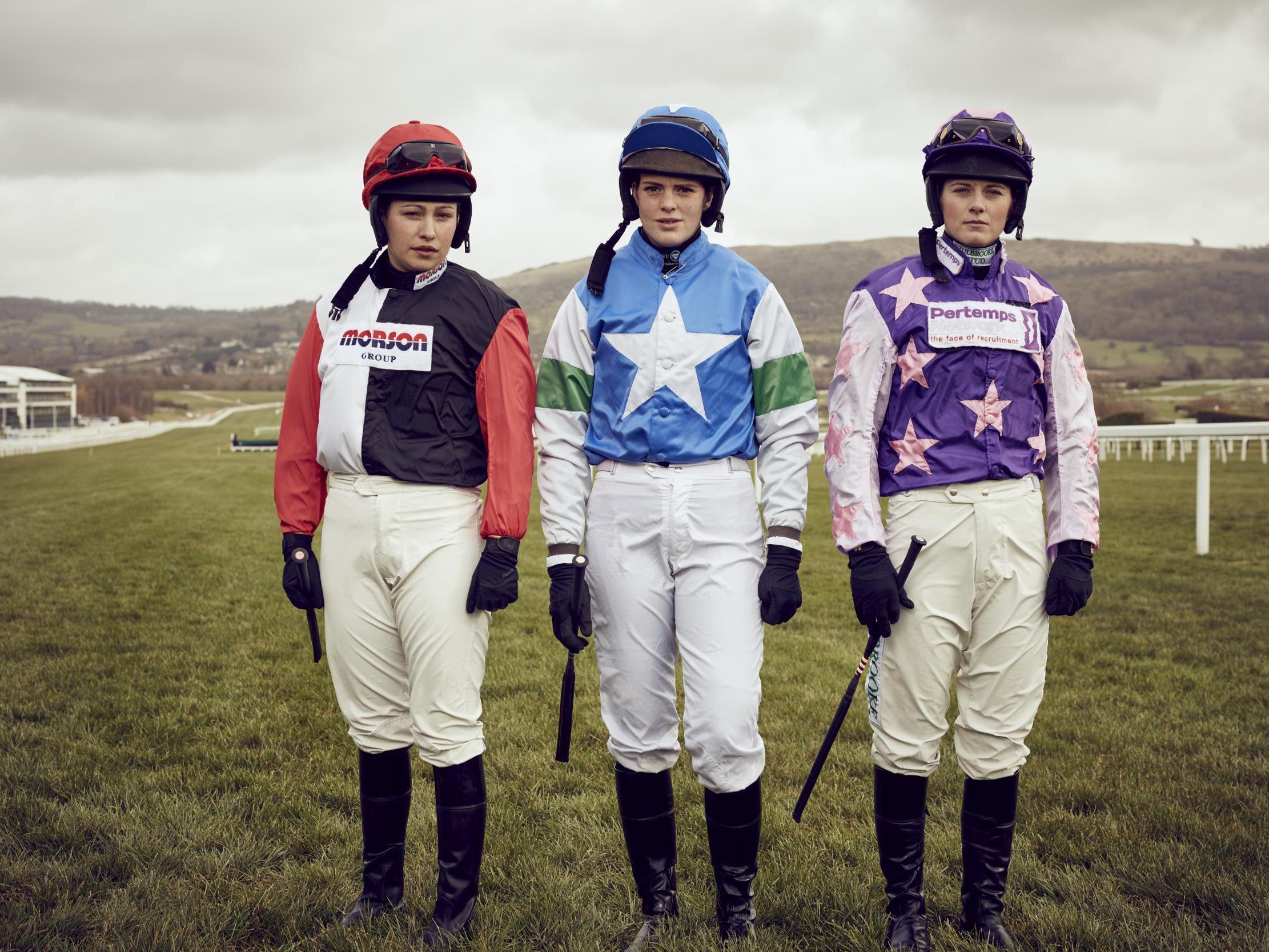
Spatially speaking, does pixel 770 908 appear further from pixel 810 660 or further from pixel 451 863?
pixel 810 660

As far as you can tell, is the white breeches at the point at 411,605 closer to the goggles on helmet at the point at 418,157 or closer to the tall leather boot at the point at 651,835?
the tall leather boot at the point at 651,835

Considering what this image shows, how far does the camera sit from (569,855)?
11.4 ft

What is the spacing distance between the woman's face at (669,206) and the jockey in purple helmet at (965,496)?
57cm

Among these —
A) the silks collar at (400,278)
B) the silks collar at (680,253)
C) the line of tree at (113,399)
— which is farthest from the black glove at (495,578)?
the line of tree at (113,399)

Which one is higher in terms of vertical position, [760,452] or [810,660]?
[760,452]

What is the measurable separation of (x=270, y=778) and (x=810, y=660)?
11.4 ft

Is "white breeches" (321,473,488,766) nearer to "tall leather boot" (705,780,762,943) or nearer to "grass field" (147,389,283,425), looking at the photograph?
"tall leather boot" (705,780,762,943)

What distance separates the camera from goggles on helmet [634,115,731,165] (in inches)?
114

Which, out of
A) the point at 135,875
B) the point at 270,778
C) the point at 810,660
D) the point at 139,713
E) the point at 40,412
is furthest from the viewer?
the point at 40,412

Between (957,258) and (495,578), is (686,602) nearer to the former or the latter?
(495,578)

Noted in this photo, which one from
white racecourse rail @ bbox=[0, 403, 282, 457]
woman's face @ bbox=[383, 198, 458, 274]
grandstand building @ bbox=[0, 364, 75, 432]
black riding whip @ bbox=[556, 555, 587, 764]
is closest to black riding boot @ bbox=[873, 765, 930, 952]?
black riding whip @ bbox=[556, 555, 587, 764]

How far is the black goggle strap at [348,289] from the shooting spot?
3.04m

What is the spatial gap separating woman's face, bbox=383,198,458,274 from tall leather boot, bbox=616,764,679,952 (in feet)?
5.53

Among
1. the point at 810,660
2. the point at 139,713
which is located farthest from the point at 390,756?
the point at 810,660
